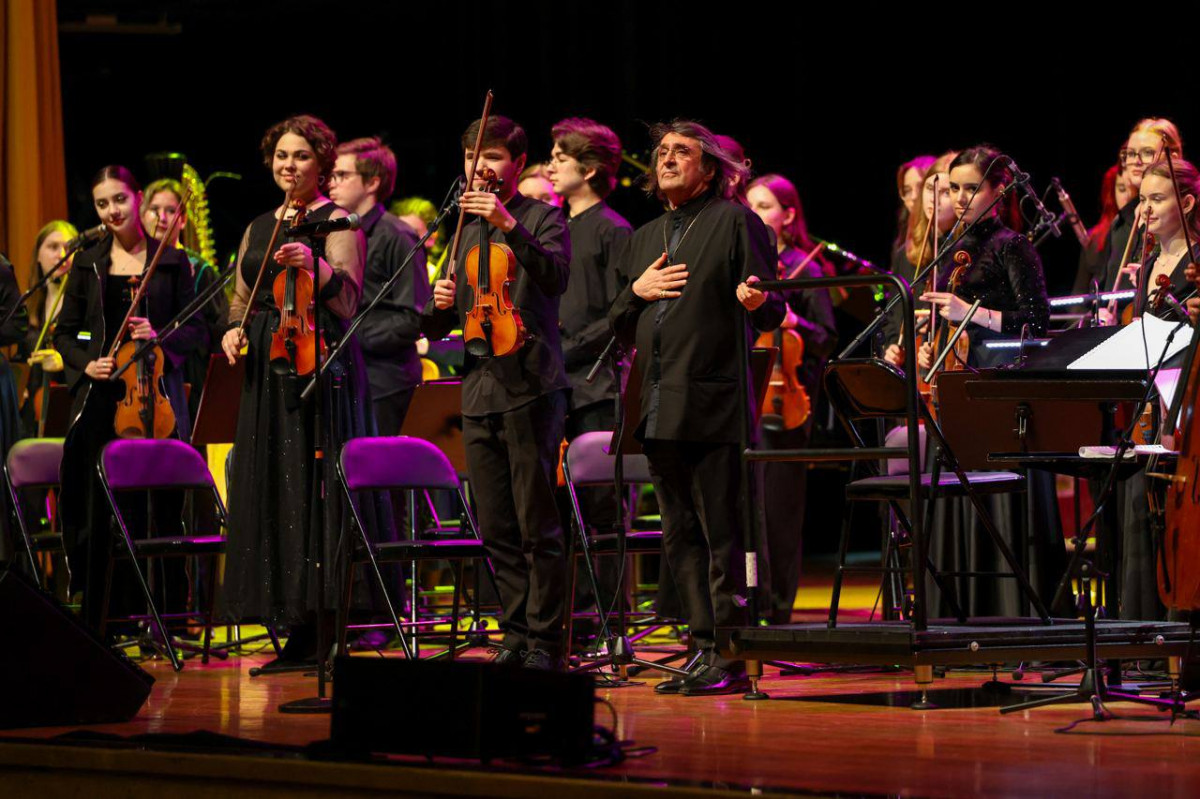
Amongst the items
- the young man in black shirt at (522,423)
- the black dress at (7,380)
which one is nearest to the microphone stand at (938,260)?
the young man in black shirt at (522,423)

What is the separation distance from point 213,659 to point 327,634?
0.71m

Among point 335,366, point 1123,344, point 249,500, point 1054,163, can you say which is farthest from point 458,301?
point 1054,163

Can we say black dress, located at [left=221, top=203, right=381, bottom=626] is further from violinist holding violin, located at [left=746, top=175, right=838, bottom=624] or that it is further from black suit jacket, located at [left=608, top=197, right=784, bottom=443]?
violinist holding violin, located at [left=746, top=175, right=838, bottom=624]

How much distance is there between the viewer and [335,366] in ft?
19.0

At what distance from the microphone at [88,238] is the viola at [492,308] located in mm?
2271

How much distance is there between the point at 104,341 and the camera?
259 inches

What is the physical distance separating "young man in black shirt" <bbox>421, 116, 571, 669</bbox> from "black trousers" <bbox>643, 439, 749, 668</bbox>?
14.3 inches

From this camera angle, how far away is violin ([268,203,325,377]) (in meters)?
5.53

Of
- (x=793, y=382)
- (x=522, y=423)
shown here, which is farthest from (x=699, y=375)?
(x=793, y=382)

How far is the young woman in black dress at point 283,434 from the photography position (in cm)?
575

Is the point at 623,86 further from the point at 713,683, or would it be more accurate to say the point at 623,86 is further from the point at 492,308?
the point at 713,683

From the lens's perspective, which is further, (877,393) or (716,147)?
(716,147)

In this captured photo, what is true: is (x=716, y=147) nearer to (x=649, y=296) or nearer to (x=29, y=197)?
(x=649, y=296)

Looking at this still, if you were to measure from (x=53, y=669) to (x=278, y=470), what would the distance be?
1.46 m
